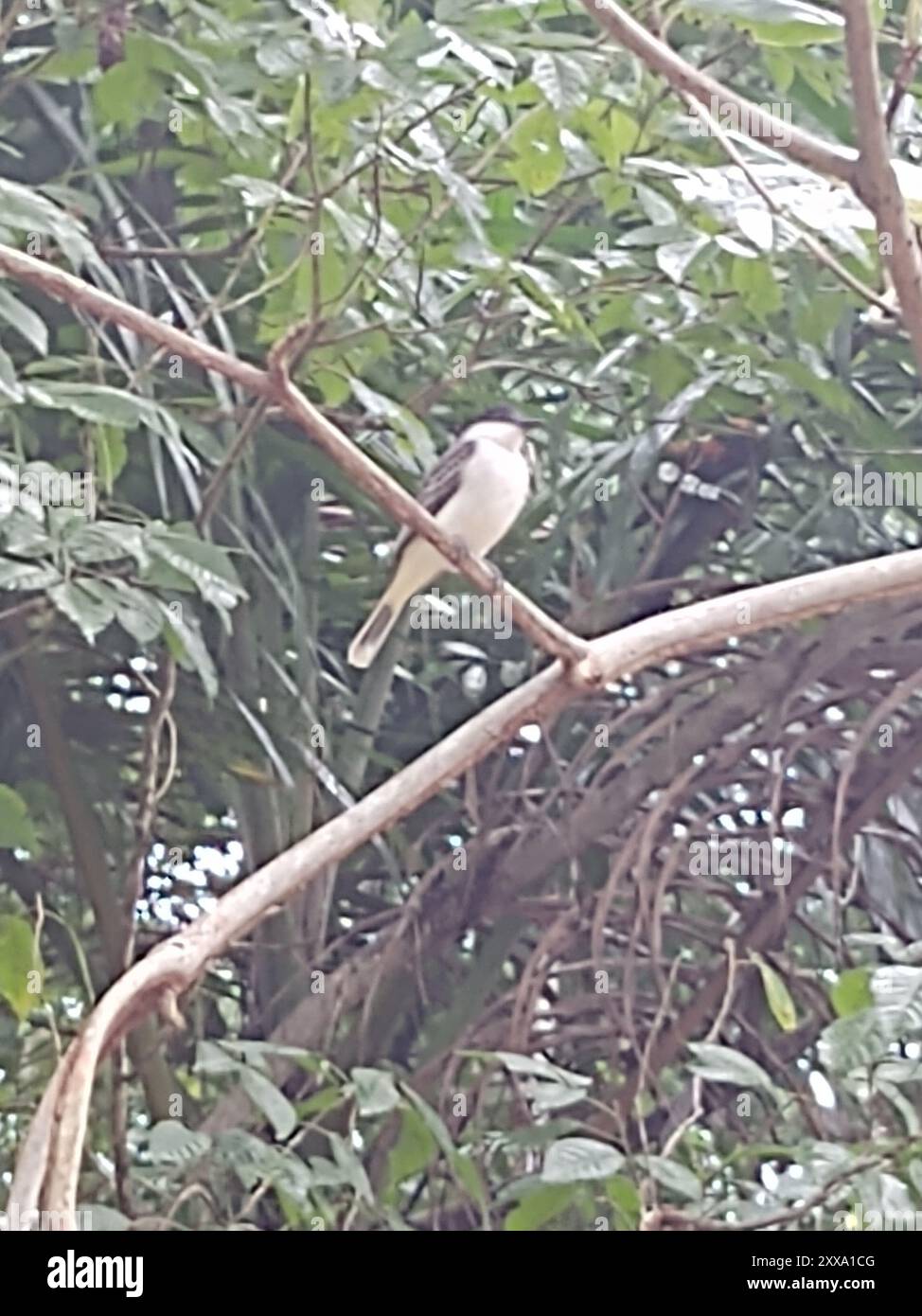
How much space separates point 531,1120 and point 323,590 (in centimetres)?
54

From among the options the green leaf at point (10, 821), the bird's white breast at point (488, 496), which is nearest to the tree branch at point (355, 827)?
the green leaf at point (10, 821)

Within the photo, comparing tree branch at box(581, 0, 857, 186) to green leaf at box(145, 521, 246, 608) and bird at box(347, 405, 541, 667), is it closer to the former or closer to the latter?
green leaf at box(145, 521, 246, 608)

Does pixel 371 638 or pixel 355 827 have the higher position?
pixel 371 638

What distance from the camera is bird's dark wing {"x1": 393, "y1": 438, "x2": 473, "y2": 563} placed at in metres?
1.80

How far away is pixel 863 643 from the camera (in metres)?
1.88

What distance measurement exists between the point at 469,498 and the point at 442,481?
0.20 feet

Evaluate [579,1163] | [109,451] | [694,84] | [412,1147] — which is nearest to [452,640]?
[109,451]

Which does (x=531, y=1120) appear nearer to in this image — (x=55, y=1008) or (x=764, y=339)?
(x=55, y=1008)

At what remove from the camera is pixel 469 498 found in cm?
178

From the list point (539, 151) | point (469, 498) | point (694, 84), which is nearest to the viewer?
point (694, 84)

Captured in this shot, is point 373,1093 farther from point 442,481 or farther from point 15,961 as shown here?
point 442,481

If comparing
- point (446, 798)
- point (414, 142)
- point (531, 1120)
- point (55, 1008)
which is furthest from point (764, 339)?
point (55, 1008)

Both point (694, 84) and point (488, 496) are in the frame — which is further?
point (488, 496)

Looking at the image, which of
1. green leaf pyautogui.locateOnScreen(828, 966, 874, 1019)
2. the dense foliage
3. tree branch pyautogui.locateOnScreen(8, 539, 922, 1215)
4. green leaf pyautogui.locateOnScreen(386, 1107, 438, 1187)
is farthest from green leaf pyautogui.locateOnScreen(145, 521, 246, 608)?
green leaf pyautogui.locateOnScreen(828, 966, 874, 1019)
